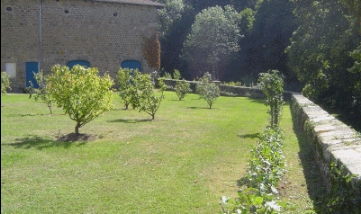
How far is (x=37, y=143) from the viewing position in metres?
9.23

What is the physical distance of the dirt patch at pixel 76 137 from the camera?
992 cm

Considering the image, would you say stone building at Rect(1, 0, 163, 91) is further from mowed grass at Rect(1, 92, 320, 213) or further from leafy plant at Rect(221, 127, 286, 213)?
leafy plant at Rect(221, 127, 286, 213)

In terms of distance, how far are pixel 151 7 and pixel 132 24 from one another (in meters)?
1.69

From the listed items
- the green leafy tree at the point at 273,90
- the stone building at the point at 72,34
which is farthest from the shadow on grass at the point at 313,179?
the stone building at the point at 72,34

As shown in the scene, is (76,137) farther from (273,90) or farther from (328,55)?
(328,55)

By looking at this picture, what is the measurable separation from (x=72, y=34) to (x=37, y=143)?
58.7 ft

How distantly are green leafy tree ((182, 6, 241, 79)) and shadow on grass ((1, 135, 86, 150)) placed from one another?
26059mm

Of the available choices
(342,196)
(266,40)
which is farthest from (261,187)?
(266,40)

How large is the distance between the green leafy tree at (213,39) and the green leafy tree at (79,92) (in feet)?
81.4

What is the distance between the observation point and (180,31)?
133ft

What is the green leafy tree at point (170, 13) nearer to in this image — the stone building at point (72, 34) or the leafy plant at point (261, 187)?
the stone building at point (72, 34)

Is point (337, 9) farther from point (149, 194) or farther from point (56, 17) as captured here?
point (56, 17)

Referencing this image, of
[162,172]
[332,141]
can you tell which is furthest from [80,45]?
[332,141]

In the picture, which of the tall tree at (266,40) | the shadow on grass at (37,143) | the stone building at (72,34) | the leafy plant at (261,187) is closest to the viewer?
the leafy plant at (261,187)
